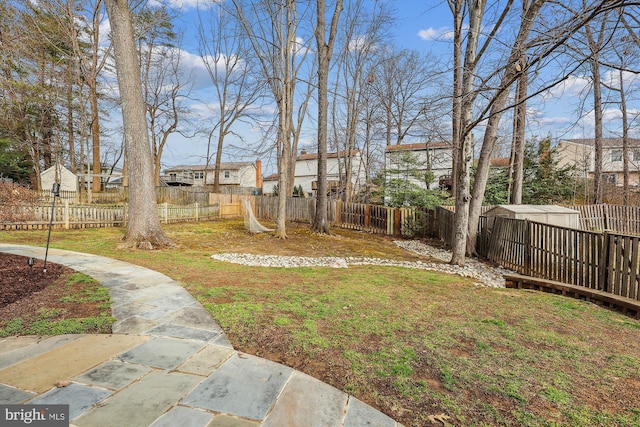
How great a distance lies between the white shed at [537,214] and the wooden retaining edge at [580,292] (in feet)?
10.6

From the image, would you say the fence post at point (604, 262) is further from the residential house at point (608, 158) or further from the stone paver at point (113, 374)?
the residential house at point (608, 158)

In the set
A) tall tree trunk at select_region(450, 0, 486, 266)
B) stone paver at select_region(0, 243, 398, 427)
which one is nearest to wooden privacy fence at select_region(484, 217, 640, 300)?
tall tree trunk at select_region(450, 0, 486, 266)

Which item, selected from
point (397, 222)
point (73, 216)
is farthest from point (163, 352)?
point (397, 222)

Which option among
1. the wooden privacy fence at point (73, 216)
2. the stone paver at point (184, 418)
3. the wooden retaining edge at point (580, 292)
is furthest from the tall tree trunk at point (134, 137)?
the wooden retaining edge at point (580, 292)

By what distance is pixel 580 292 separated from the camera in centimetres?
459

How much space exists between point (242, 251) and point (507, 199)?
13.7m

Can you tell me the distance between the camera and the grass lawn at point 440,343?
1821 mm

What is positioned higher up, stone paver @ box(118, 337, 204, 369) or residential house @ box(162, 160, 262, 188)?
residential house @ box(162, 160, 262, 188)

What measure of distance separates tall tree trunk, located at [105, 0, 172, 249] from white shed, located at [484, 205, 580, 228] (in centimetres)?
929

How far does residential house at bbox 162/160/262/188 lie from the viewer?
135 feet

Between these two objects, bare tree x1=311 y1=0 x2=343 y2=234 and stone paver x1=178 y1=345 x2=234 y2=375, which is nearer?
stone paver x1=178 y1=345 x2=234 y2=375

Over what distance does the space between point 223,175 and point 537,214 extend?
39077mm

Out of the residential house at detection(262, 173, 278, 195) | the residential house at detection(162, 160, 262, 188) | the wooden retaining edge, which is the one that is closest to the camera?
the wooden retaining edge

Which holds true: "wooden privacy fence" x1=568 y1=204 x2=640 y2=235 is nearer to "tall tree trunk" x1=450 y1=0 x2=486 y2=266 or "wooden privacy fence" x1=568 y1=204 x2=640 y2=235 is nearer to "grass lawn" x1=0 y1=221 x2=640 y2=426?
"tall tree trunk" x1=450 y1=0 x2=486 y2=266
